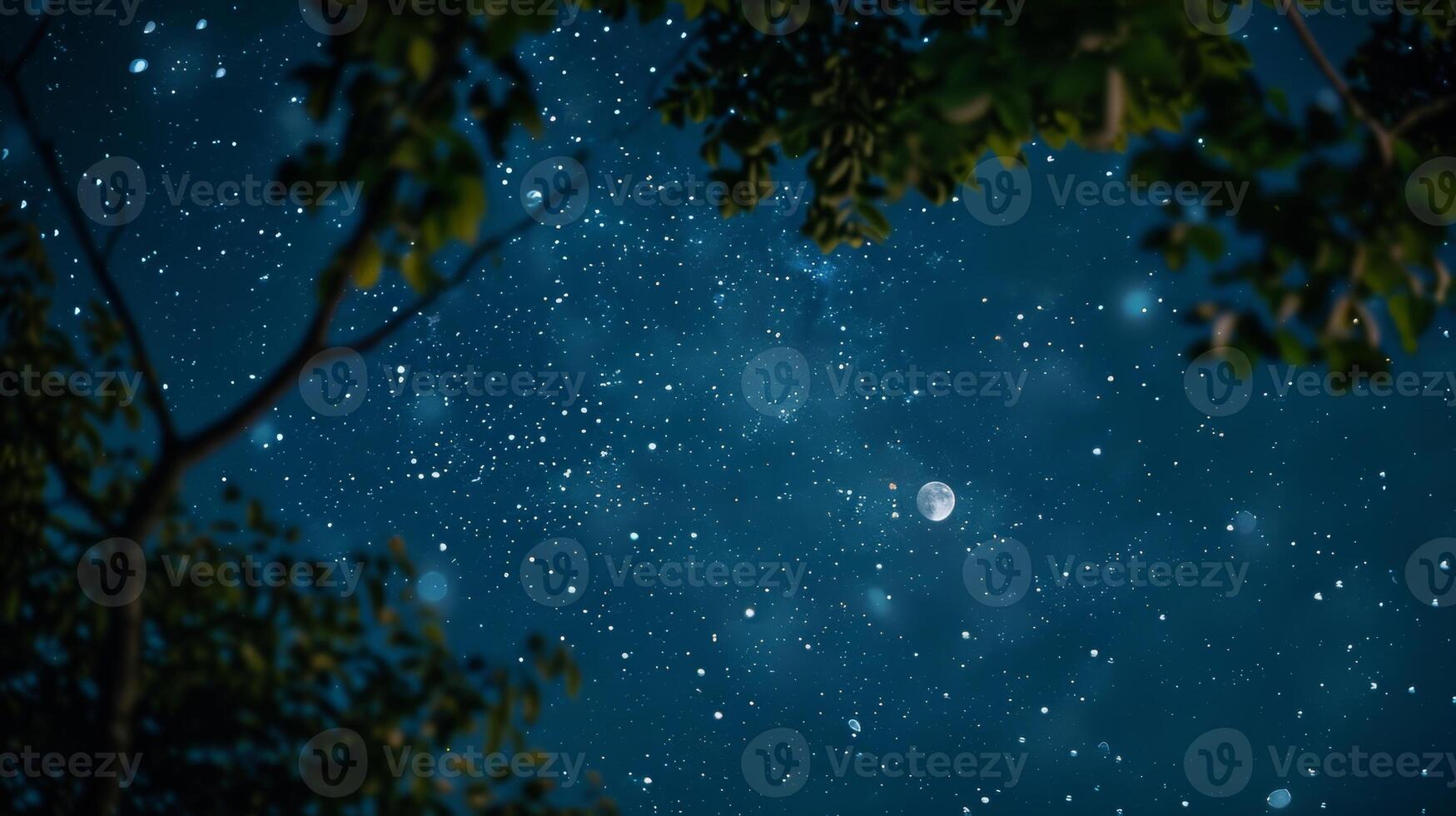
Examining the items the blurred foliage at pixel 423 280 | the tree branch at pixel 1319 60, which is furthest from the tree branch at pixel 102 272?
the tree branch at pixel 1319 60

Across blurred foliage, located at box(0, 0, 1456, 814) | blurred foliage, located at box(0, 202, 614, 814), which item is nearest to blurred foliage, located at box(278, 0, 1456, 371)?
blurred foliage, located at box(0, 0, 1456, 814)

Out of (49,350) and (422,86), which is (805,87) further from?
(49,350)

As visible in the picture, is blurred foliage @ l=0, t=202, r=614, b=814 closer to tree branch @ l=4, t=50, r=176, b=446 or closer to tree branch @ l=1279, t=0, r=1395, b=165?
tree branch @ l=4, t=50, r=176, b=446

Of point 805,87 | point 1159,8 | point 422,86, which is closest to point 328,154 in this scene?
point 422,86

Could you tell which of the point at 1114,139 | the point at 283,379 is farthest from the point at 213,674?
the point at 1114,139

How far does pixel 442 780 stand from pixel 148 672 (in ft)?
2.72

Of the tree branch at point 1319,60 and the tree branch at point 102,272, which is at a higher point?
the tree branch at point 102,272

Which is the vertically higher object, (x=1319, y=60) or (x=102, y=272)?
(x=102, y=272)

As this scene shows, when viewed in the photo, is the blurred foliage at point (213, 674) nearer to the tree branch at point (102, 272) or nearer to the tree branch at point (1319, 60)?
the tree branch at point (102, 272)

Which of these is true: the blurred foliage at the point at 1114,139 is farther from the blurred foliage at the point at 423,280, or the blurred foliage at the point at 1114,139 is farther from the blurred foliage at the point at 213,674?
the blurred foliage at the point at 213,674

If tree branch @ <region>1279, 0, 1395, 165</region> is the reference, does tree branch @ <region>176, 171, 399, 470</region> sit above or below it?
above

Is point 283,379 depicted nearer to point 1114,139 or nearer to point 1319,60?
point 1114,139

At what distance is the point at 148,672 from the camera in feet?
6.38

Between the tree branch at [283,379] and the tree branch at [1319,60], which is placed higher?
the tree branch at [283,379]
